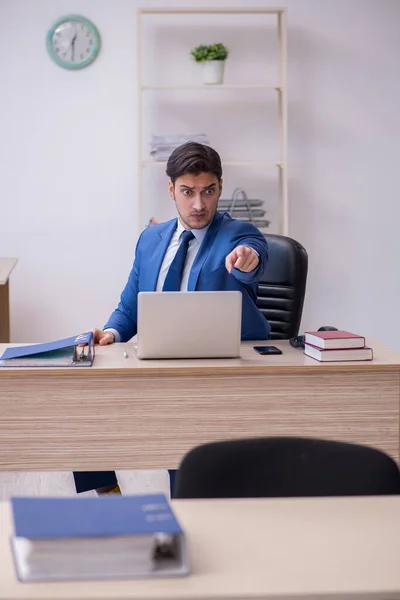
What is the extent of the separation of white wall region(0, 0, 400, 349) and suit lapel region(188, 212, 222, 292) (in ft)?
7.25

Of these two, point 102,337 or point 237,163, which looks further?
point 237,163

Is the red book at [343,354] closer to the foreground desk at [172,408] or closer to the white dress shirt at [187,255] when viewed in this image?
the foreground desk at [172,408]

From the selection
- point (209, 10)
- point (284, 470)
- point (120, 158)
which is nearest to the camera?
point (284, 470)

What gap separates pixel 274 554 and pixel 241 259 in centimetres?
171

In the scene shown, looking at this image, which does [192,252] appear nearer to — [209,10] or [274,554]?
[274,554]

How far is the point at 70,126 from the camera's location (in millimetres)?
5355

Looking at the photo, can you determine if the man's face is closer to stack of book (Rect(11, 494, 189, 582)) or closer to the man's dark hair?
the man's dark hair

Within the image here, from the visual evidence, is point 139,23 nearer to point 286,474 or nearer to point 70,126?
point 70,126

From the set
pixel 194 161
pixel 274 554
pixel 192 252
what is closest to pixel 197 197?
pixel 194 161

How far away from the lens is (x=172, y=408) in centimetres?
268

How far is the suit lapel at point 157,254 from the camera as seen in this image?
10.7 ft

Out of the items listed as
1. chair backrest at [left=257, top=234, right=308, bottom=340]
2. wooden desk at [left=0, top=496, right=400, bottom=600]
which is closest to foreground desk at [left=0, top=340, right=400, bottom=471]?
chair backrest at [left=257, top=234, right=308, bottom=340]

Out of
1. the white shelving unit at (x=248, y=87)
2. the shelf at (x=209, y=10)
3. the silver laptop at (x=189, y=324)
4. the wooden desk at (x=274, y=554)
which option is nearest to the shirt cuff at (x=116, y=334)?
the silver laptop at (x=189, y=324)

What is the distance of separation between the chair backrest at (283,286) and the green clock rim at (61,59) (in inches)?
85.1
